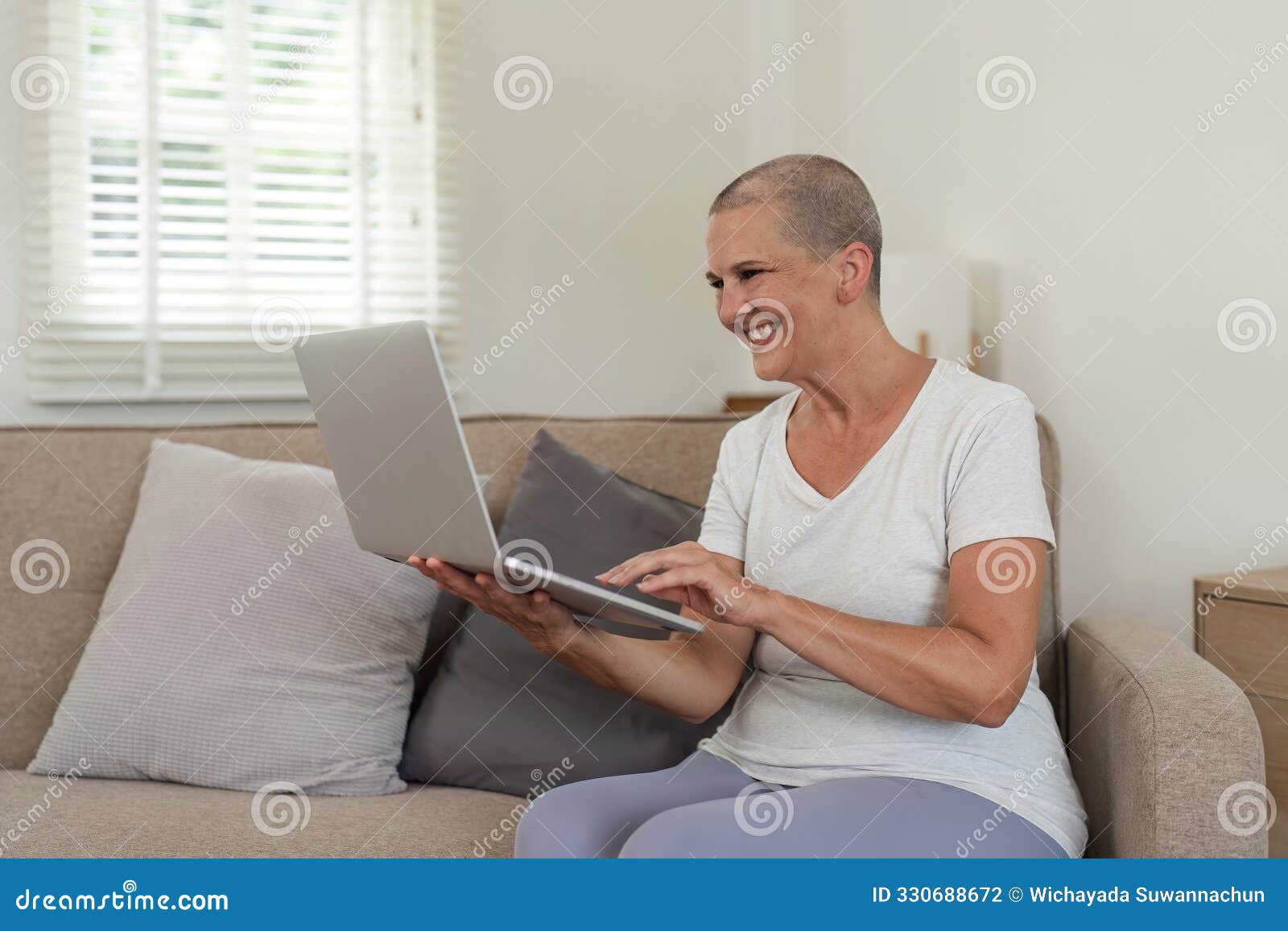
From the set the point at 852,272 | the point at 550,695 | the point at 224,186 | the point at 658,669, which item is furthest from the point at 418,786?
the point at 224,186

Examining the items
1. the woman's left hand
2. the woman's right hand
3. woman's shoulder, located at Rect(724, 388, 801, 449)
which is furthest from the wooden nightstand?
the woman's right hand

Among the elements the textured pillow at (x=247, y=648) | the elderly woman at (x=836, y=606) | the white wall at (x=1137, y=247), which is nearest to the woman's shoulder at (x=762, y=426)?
the elderly woman at (x=836, y=606)

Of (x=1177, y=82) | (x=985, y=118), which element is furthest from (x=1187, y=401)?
(x=985, y=118)

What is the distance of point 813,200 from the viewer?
141 centimetres

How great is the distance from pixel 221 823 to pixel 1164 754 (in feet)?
3.77

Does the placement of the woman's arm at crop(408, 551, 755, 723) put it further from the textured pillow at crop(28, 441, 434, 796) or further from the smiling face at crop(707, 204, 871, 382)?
the textured pillow at crop(28, 441, 434, 796)

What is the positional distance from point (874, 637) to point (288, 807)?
0.87 m

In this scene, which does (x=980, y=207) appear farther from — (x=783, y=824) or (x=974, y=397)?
(x=783, y=824)

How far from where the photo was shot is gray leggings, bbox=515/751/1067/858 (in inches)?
45.2

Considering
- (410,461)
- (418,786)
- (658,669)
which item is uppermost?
(410,461)

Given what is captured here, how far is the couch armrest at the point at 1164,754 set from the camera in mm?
1165

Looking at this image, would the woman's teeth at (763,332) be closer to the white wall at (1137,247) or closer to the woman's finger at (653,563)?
the woman's finger at (653,563)

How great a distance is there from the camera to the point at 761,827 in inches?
46.9
